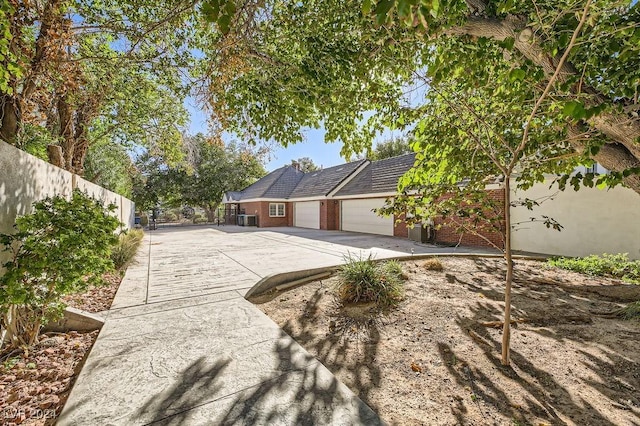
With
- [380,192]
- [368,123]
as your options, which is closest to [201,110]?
[368,123]

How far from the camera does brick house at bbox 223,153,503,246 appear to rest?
15336mm

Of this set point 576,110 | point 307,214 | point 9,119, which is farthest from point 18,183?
point 307,214

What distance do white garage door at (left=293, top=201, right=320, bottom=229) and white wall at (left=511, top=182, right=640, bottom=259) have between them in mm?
13202

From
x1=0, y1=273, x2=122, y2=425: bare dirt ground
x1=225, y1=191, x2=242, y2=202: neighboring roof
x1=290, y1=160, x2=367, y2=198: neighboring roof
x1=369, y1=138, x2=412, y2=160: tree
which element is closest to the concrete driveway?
x1=0, y1=273, x2=122, y2=425: bare dirt ground

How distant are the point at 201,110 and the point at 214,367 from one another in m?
4.51

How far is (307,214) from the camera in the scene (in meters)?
23.0

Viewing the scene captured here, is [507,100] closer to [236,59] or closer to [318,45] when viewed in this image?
[318,45]

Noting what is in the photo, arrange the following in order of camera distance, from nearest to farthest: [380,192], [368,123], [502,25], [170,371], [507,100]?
[170,371], [502,25], [507,100], [368,123], [380,192]

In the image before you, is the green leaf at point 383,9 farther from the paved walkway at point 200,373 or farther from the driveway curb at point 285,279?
the driveway curb at point 285,279

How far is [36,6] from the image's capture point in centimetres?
407

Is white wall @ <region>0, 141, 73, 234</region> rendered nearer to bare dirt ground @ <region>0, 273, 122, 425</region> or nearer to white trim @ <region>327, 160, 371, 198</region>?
bare dirt ground @ <region>0, 273, 122, 425</region>

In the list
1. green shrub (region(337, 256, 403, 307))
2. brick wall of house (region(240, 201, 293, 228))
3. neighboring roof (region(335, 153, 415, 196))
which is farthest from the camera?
brick wall of house (region(240, 201, 293, 228))

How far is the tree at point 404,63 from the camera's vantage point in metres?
2.77

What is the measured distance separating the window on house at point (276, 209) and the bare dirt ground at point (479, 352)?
805 inches
